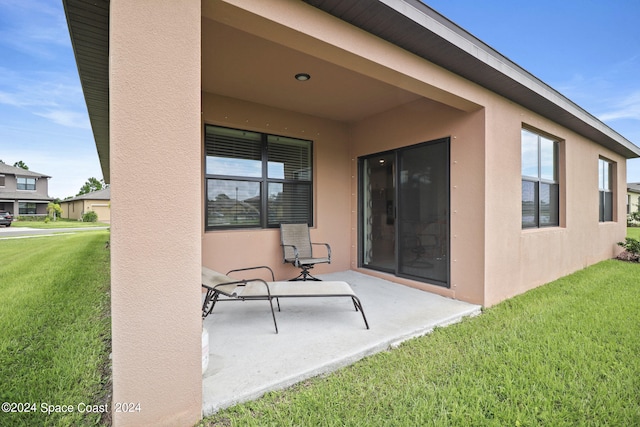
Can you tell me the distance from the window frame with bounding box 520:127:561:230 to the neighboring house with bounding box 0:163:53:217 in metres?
40.2

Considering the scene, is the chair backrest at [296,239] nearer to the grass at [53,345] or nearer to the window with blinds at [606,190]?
the grass at [53,345]

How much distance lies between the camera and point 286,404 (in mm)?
1916

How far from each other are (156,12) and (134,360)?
1938mm

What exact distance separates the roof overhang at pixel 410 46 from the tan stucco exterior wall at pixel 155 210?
0.65 metres

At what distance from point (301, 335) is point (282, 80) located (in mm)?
3221

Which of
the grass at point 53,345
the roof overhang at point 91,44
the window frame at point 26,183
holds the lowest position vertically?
the grass at point 53,345

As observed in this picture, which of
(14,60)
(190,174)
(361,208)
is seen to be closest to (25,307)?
(190,174)

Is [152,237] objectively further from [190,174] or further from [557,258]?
[557,258]

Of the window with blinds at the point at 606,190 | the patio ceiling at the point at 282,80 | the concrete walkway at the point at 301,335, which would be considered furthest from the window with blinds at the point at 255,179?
the window with blinds at the point at 606,190

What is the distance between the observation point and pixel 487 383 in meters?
2.18

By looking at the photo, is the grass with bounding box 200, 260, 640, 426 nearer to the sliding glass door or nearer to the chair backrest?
the sliding glass door

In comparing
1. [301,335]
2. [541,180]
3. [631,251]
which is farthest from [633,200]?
[301,335]

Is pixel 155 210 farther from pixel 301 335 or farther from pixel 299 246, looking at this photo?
pixel 299 246

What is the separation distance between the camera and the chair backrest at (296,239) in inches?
198
